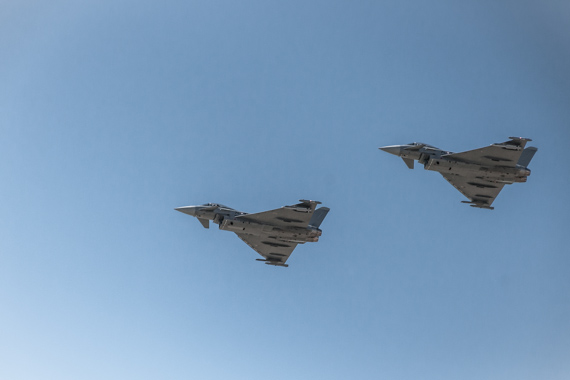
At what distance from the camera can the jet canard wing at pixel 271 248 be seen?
83.2 m

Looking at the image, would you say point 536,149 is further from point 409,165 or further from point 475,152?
point 409,165

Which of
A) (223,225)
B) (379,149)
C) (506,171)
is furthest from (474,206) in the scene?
(223,225)

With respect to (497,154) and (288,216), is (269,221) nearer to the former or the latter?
(288,216)

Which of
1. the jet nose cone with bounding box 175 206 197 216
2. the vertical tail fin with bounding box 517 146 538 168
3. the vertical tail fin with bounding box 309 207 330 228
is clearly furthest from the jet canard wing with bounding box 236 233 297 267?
the vertical tail fin with bounding box 517 146 538 168

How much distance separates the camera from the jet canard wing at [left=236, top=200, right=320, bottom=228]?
75562 mm

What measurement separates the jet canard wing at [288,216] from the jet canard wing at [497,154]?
17.0m

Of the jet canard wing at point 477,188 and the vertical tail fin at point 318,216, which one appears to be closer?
the vertical tail fin at point 318,216

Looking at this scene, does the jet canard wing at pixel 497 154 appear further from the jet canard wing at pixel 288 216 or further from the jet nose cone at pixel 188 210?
the jet nose cone at pixel 188 210

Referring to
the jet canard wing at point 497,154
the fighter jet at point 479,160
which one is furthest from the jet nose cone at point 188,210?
the jet canard wing at point 497,154

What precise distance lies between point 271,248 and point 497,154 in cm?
2808

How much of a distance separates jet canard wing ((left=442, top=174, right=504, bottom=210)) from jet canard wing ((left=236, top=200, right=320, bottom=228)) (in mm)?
18771

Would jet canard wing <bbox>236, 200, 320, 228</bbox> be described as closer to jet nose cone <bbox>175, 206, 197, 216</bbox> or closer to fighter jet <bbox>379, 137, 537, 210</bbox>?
jet nose cone <bbox>175, 206, 197, 216</bbox>

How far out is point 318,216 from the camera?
80125 mm

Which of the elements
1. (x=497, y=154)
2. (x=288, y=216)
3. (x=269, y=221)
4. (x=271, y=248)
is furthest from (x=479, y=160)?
(x=271, y=248)
